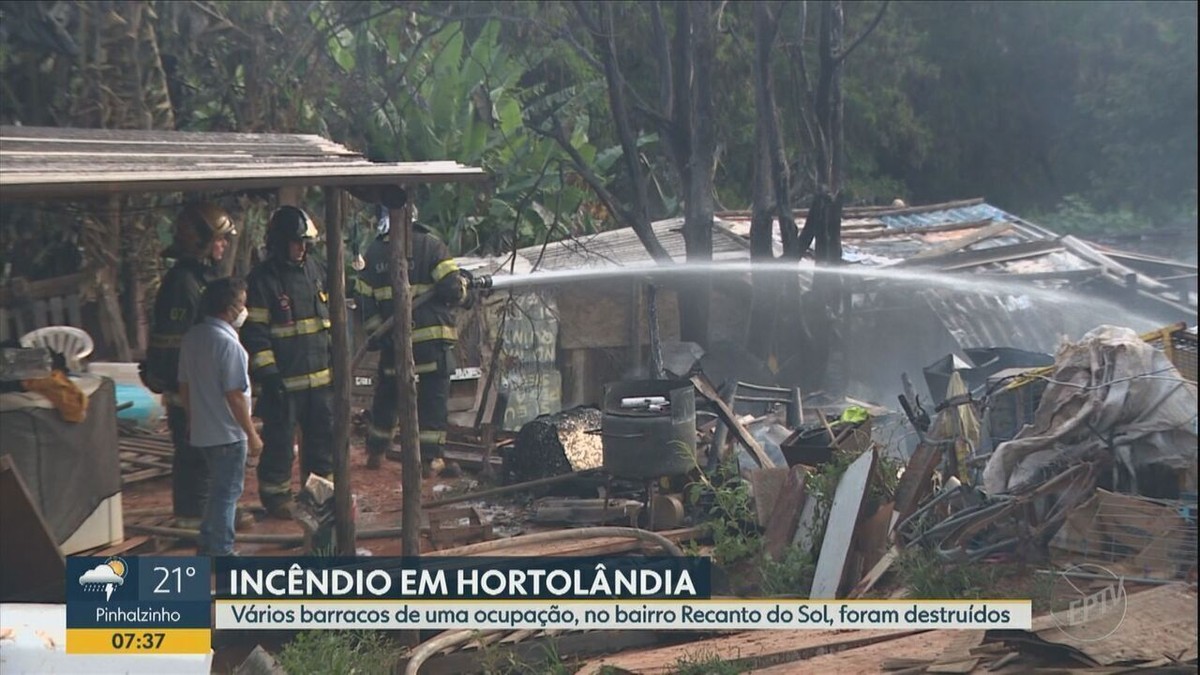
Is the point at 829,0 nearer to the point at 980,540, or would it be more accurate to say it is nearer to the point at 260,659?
the point at 980,540

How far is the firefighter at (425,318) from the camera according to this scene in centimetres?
870

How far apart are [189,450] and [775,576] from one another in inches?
137

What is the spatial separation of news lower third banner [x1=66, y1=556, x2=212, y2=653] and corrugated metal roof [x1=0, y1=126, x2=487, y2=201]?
5.00 feet

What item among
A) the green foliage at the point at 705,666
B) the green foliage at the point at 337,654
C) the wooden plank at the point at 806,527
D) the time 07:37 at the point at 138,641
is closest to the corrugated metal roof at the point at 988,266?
the wooden plank at the point at 806,527

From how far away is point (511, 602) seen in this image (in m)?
6.11

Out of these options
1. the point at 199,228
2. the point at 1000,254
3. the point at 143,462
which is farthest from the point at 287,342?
the point at 1000,254

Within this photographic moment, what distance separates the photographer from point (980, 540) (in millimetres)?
7000

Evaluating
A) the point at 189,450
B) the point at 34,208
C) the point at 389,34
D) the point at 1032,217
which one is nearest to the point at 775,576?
the point at 189,450

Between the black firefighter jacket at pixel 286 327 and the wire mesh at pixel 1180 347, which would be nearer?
the black firefighter jacket at pixel 286 327

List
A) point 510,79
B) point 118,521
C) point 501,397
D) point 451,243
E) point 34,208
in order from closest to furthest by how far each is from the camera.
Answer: point 118,521 → point 501,397 → point 34,208 → point 451,243 → point 510,79

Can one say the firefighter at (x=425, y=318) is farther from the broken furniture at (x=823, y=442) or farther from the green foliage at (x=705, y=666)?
the green foliage at (x=705, y=666)

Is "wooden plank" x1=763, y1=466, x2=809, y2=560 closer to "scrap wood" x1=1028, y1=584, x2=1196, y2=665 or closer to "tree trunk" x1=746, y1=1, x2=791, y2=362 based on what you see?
"scrap wood" x1=1028, y1=584, x2=1196, y2=665

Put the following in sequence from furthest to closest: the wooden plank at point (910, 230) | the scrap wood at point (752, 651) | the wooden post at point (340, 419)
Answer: the wooden plank at point (910, 230) → the wooden post at point (340, 419) → the scrap wood at point (752, 651)

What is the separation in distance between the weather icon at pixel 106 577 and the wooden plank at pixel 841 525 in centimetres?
357
